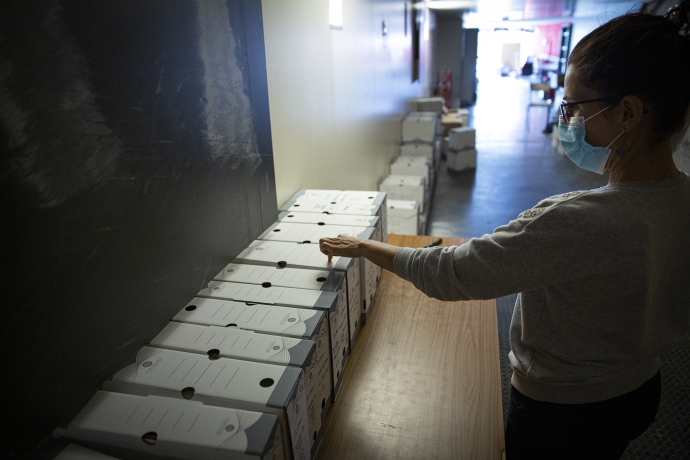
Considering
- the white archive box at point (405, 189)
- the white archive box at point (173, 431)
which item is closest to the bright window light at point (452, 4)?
the white archive box at point (405, 189)

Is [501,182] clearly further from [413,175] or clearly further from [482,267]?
[482,267]

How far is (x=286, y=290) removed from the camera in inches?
44.8

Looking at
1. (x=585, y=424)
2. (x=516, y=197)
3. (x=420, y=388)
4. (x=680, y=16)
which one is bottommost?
(x=516, y=197)

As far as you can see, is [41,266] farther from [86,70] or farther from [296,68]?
[296,68]

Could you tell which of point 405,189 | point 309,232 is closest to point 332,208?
point 309,232

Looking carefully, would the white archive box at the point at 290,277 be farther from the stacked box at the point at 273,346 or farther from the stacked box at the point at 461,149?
the stacked box at the point at 461,149

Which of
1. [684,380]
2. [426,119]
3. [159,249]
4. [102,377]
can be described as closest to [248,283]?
[159,249]

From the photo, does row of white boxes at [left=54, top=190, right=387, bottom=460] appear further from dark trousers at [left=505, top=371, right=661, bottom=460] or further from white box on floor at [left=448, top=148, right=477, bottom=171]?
white box on floor at [left=448, top=148, right=477, bottom=171]

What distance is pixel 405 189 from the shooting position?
13.0 feet

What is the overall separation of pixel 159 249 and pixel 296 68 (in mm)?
1184

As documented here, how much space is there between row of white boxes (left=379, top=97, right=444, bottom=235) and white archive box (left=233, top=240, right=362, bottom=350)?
1.88 meters

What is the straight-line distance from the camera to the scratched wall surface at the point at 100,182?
68cm

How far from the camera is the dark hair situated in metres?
0.75

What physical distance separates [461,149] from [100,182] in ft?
20.4
